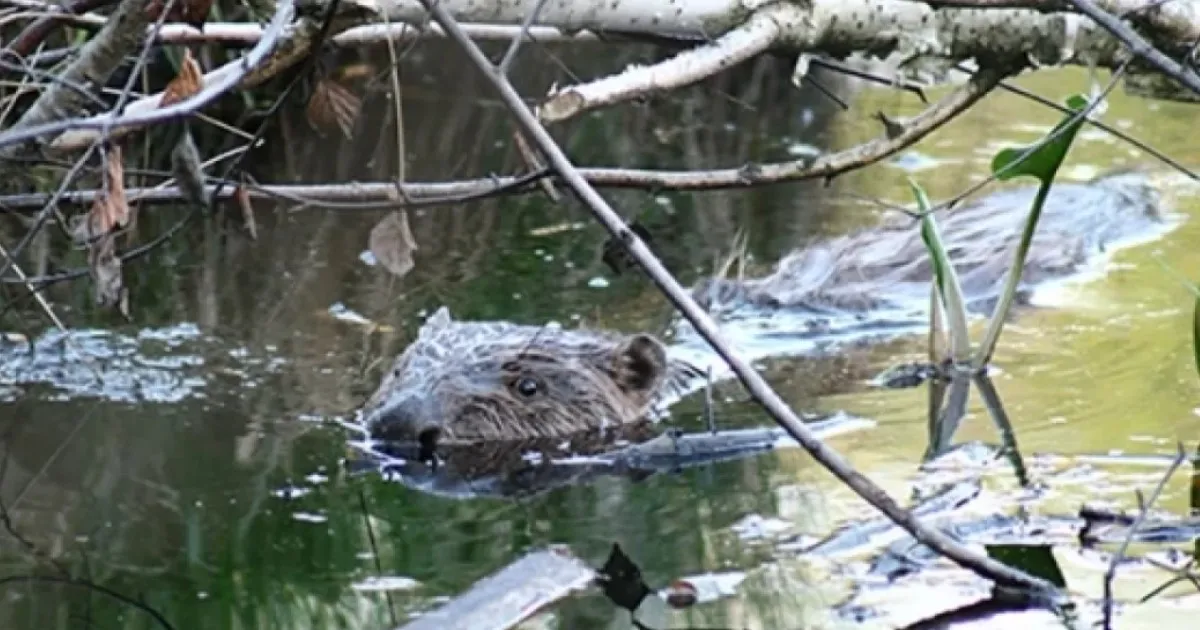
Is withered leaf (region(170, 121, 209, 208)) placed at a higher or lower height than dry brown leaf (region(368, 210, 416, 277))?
higher

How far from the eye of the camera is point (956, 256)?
6.23m

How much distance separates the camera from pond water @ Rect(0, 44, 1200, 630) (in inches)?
130

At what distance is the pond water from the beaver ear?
0.38 ft

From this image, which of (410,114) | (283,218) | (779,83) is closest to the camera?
(283,218)

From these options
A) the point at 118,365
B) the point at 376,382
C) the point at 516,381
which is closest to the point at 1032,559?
the point at 516,381

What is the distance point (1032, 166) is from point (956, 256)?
2.00 metres

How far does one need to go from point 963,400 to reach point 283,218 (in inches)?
111

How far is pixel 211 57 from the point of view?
23.0 feet

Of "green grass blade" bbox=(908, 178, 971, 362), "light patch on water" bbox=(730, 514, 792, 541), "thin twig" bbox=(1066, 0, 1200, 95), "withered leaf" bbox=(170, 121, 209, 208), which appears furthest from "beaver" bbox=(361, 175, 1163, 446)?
"thin twig" bbox=(1066, 0, 1200, 95)

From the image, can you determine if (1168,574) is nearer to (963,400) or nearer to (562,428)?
(963,400)

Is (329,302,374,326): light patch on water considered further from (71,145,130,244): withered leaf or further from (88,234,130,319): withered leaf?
(71,145,130,244): withered leaf

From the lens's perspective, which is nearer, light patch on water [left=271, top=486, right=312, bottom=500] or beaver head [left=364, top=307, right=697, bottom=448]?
light patch on water [left=271, top=486, right=312, bottom=500]

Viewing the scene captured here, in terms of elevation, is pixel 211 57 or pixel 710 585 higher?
pixel 211 57

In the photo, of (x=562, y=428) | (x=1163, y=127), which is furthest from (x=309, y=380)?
(x=1163, y=127)
